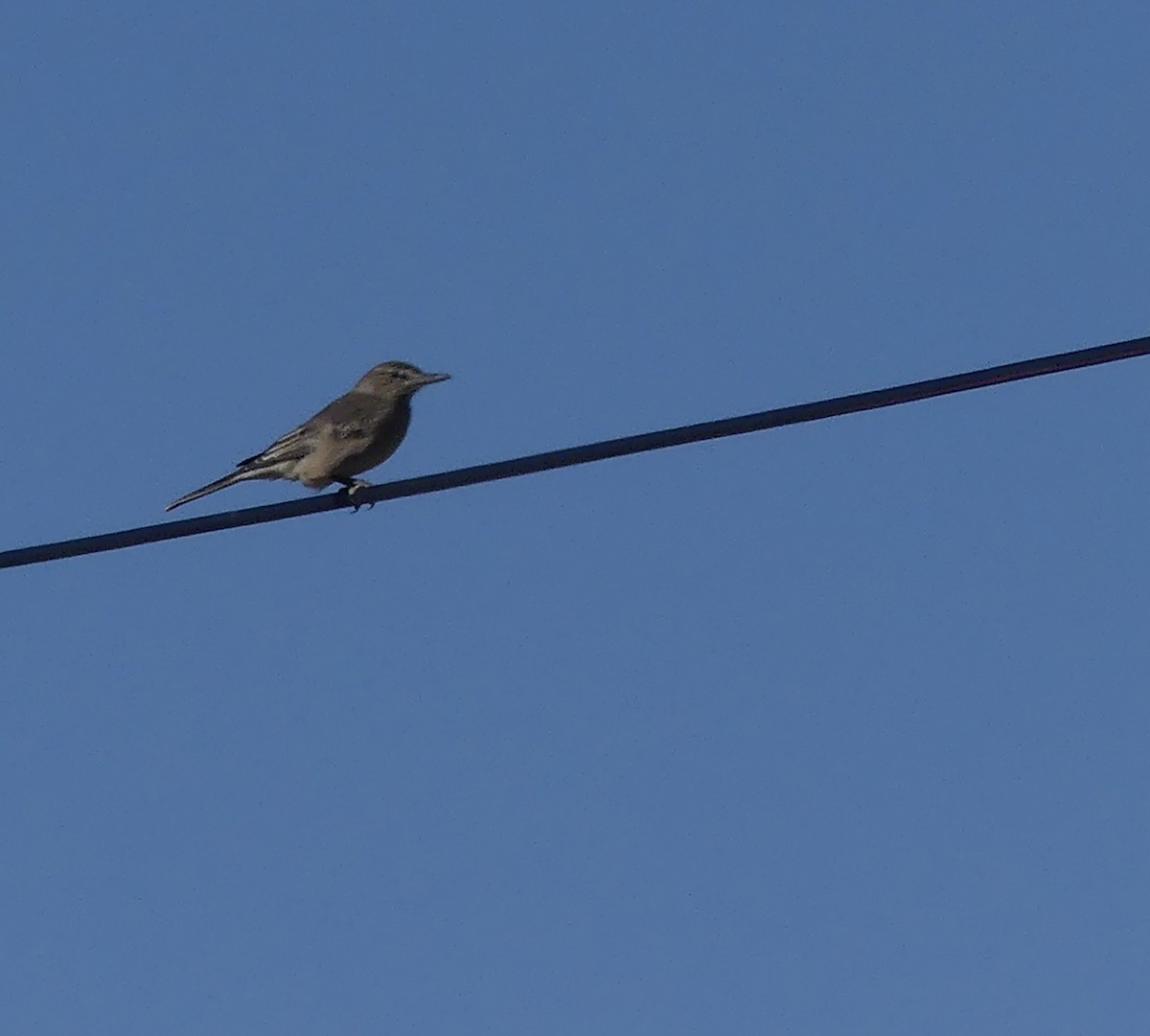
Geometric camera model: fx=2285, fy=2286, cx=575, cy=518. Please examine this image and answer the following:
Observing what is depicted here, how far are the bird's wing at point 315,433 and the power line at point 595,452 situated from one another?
4.43m

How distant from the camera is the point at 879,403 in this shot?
338 inches

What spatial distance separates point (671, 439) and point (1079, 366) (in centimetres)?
161

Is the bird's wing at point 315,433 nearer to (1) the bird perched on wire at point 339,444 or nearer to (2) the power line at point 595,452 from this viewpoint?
(1) the bird perched on wire at point 339,444

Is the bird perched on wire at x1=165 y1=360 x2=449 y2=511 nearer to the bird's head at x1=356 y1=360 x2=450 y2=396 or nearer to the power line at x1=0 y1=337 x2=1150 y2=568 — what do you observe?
the bird's head at x1=356 y1=360 x2=450 y2=396

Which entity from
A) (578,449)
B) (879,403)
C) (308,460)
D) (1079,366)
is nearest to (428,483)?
(578,449)

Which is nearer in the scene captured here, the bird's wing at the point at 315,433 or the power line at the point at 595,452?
the power line at the point at 595,452

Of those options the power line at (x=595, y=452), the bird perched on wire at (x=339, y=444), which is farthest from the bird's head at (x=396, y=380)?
the power line at (x=595, y=452)

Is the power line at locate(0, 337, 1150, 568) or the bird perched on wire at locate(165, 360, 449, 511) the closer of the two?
the power line at locate(0, 337, 1150, 568)

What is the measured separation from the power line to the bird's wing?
4431mm

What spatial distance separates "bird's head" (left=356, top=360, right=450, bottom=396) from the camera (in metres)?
15.7

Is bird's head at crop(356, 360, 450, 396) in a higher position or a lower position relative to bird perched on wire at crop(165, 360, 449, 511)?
higher

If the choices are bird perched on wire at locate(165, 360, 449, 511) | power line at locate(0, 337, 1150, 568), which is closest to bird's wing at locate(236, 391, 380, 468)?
bird perched on wire at locate(165, 360, 449, 511)

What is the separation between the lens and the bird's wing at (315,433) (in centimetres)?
1534

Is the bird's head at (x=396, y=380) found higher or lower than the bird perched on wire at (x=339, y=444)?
higher
